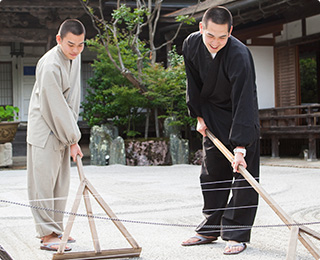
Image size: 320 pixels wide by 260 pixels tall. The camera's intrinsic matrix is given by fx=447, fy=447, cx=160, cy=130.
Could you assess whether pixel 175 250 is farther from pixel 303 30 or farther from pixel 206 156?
pixel 303 30

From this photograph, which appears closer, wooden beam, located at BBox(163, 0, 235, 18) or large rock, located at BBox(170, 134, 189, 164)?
large rock, located at BBox(170, 134, 189, 164)

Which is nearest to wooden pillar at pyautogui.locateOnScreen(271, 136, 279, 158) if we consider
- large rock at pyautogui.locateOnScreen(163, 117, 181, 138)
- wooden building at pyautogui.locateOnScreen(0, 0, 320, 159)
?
wooden building at pyautogui.locateOnScreen(0, 0, 320, 159)

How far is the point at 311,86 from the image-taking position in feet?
58.2

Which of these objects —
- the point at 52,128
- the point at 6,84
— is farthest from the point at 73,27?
the point at 6,84

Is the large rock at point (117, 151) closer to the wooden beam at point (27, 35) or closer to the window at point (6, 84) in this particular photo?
the wooden beam at point (27, 35)

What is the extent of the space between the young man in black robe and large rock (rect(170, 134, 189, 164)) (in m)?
7.75

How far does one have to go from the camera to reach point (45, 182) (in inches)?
146

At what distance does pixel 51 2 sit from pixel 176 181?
23.2 ft

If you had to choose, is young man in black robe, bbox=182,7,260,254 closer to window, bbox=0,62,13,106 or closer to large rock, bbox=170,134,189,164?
large rock, bbox=170,134,189,164

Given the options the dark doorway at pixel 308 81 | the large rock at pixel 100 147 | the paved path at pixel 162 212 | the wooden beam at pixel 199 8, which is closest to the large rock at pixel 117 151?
the large rock at pixel 100 147

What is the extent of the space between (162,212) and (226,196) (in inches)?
64.0

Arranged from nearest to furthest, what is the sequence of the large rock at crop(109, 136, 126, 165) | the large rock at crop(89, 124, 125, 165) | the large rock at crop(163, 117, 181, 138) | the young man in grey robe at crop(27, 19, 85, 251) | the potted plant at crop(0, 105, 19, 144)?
Answer: the young man in grey robe at crop(27, 19, 85, 251), the potted plant at crop(0, 105, 19, 144), the large rock at crop(109, 136, 126, 165), the large rock at crop(89, 124, 125, 165), the large rock at crop(163, 117, 181, 138)

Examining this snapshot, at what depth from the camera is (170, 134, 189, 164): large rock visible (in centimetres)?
1162

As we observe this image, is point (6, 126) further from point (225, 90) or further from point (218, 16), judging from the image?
point (218, 16)
